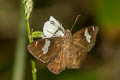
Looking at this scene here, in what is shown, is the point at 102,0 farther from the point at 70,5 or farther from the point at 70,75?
the point at 70,5

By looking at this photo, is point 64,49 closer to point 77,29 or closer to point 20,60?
point 20,60

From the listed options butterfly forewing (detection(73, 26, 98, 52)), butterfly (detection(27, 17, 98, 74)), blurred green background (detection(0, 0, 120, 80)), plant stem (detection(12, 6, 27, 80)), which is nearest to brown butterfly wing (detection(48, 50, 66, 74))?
butterfly (detection(27, 17, 98, 74))

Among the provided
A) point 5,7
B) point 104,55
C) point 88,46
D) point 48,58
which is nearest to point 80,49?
point 88,46

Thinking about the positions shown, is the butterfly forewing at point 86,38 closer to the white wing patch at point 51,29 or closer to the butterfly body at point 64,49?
the butterfly body at point 64,49

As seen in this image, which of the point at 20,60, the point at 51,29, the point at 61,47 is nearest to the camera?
the point at 61,47

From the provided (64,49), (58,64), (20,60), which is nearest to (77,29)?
(20,60)

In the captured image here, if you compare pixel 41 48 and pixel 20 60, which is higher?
pixel 41 48

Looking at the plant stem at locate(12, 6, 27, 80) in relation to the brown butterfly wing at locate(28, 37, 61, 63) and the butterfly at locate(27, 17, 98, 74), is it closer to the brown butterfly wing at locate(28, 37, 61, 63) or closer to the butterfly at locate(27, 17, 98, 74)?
the butterfly at locate(27, 17, 98, 74)

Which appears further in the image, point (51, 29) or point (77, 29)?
point (77, 29)
